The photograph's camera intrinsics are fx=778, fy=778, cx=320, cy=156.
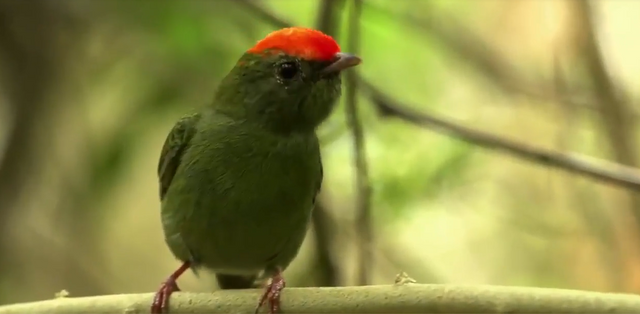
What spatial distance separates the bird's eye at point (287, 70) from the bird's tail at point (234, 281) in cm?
79

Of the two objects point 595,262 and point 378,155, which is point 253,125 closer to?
point 378,155

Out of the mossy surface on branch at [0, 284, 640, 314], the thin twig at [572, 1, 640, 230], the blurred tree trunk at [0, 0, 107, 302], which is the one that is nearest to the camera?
the mossy surface on branch at [0, 284, 640, 314]

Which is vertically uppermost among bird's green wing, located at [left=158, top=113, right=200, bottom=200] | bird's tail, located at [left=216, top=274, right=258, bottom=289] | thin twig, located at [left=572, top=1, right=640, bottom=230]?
thin twig, located at [left=572, top=1, right=640, bottom=230]

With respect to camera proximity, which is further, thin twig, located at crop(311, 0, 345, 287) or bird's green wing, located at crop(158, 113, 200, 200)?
thin twig, located at crop(311, 0, 345, 287)

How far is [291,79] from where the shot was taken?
2.20m

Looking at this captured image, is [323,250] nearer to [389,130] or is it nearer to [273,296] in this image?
[389,130]

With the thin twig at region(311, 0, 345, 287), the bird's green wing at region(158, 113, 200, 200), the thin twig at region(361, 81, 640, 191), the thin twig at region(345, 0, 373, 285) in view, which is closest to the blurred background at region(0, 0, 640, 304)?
the thin twig at region(311, 0, 345, 287)

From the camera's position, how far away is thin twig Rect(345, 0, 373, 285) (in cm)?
276

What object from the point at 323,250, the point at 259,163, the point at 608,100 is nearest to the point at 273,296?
the point at 259,163

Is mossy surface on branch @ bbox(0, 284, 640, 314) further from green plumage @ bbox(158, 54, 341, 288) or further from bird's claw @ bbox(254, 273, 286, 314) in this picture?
green plumage @ bbox(158, 54, 341, 288)

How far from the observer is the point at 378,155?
3.56 metres

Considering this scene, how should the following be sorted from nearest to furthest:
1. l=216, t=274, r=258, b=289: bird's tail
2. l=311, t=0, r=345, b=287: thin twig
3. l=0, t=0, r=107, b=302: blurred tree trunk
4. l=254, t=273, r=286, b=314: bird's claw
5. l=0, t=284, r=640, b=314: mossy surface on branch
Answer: l=0, t=284, r=640, b=314: mossy surface on branch, l=254, t=273, r=286, b=314: bird's claw, l=216, t=274, r=258, b=289: bird's tail, l=311, t=0, r=345, b=287: thin twig, l=0, t=0, r=107, b=302: blurred tree trunk

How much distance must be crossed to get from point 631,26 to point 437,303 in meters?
3.45

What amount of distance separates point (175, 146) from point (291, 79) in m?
0.48
